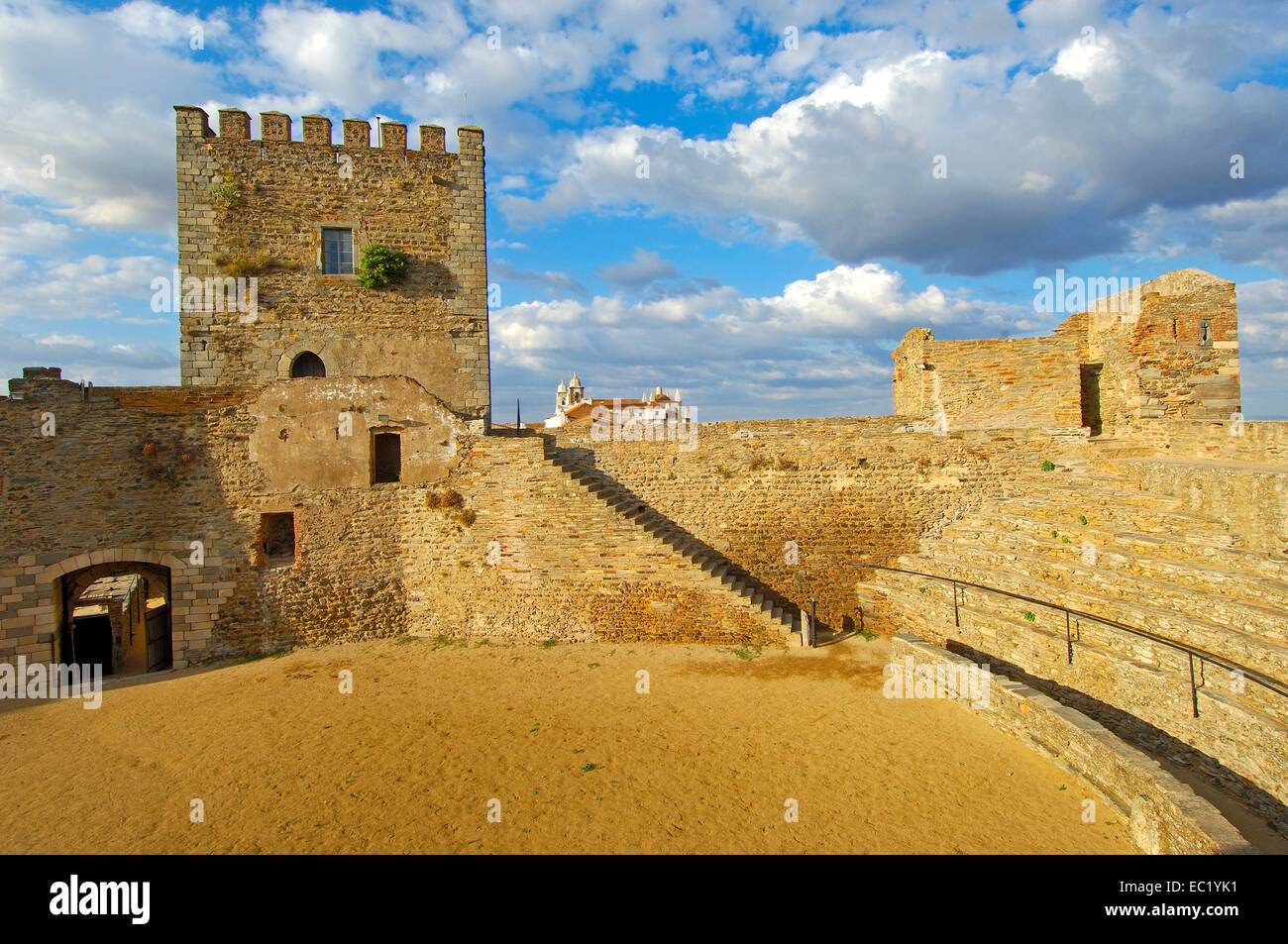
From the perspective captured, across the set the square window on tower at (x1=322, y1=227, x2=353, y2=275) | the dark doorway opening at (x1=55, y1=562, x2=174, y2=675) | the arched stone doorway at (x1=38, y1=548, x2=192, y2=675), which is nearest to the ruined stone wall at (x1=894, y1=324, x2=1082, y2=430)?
the square window on tower at (x1=322, y1=227, x2=353, y2=275)

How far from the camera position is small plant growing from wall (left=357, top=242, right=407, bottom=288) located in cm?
1545

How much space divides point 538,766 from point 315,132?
16.4 m

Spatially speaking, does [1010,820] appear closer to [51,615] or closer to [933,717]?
[933,717]

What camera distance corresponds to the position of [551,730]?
8.79 metres

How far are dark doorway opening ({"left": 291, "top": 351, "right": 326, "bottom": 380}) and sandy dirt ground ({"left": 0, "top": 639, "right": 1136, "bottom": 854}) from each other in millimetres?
7759

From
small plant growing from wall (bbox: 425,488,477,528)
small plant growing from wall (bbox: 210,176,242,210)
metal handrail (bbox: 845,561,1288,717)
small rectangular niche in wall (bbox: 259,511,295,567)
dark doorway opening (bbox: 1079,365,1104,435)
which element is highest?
small plant growing from wall (bbox: 210,176,242,210)

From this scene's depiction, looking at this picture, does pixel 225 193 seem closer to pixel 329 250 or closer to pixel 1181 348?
pixel 329 250

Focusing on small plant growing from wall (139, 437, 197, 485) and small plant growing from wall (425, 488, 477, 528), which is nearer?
small plant growing from wall (139, 437, 197, 485)

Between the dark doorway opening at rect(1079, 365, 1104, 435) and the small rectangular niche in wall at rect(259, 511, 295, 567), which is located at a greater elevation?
the dark doorway opening at rect(1079, 365, 1104, 435)

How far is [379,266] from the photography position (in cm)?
1548

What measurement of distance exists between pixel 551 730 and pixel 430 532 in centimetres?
553

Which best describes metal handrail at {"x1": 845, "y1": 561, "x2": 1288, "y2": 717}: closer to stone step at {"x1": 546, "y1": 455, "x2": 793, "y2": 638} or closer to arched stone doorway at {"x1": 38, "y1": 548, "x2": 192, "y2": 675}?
stone step at {"x1": 546, "y1": 455, "x2": 793, "y2": 638}
